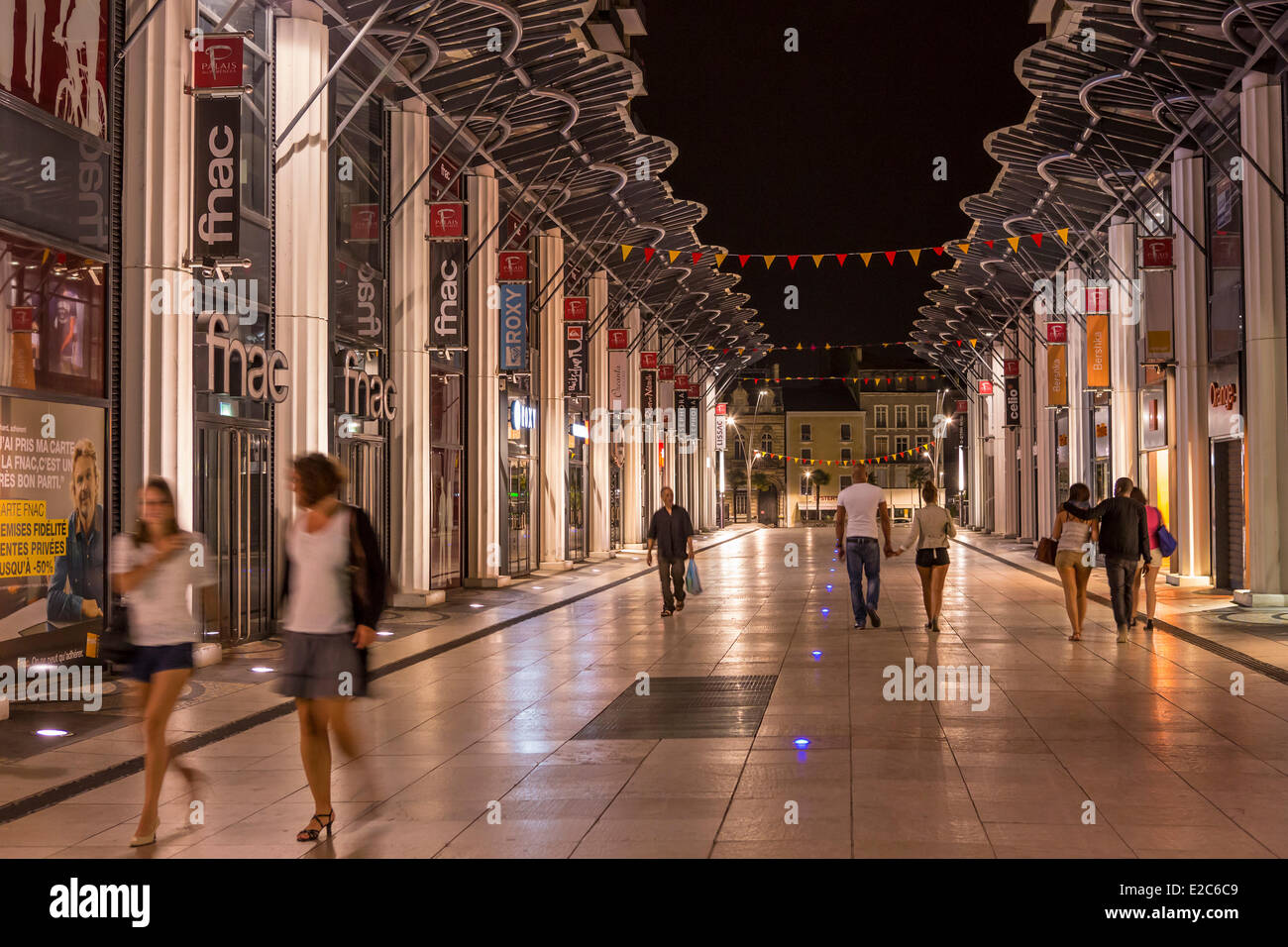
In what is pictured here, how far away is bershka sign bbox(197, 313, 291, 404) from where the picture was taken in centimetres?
1631

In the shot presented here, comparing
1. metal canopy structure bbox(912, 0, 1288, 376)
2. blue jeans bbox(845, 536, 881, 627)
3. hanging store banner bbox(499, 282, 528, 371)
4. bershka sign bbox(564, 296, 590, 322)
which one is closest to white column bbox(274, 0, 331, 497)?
blue jeans bbox(845, 536, 881, 627)

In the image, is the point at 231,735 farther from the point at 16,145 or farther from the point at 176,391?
the point at 16,145

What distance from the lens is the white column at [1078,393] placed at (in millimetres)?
39594

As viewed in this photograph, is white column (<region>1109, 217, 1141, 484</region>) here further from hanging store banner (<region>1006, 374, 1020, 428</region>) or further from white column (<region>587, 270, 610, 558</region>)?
hanging store banner (<region>1006, 374, 1020, 428</region>)

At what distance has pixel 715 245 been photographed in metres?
49.0

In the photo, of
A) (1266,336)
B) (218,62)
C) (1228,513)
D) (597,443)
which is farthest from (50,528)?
(597,443)

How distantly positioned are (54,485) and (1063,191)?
26.2 meters

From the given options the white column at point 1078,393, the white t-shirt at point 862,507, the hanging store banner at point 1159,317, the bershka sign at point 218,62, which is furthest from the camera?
the white column at point 1078,393

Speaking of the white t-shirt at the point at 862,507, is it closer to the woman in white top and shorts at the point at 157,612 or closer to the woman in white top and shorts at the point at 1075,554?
the woman in white top and shorts at the point at 1075,554

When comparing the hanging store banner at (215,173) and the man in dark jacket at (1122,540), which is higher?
the hanging store banner at (215,173)

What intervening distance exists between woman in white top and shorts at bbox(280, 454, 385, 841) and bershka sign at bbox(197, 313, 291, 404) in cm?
932

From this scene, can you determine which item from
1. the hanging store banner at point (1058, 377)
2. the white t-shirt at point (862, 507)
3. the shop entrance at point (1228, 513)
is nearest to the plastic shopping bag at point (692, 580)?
the white t-shirt at point (862, 507)

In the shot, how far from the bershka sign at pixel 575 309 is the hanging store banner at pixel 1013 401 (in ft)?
76.1
